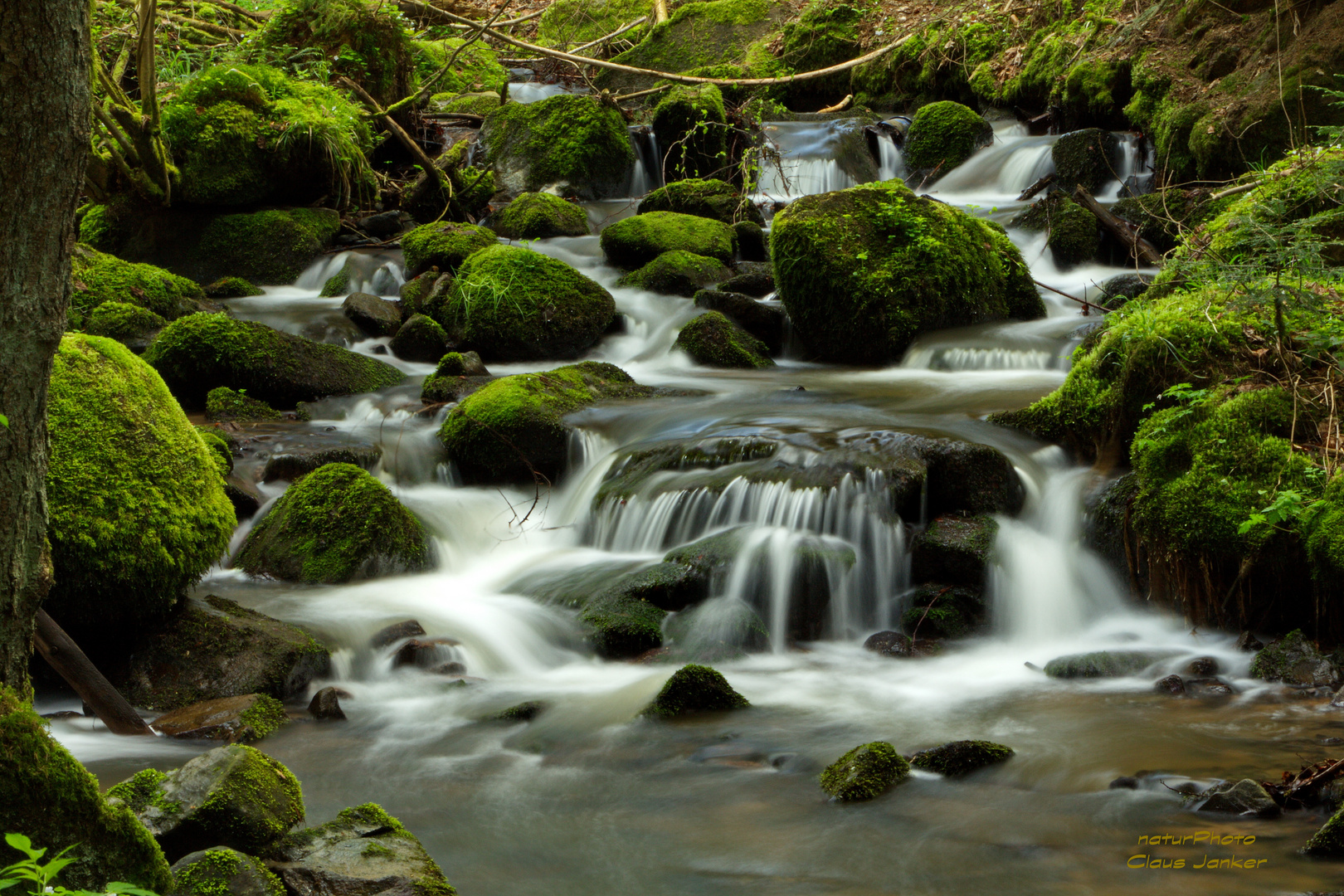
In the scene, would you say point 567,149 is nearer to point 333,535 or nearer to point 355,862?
point 333,535

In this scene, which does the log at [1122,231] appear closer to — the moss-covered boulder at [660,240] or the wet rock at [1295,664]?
the moss-covered boulder at [660,240]

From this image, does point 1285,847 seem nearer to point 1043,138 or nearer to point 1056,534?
point 1056,534

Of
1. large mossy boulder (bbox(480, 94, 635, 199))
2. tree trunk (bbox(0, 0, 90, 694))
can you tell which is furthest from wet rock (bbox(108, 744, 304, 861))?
large mossy boulder (bbox(480, 94, 635, 199))

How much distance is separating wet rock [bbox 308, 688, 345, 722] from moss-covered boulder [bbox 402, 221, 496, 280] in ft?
23.2

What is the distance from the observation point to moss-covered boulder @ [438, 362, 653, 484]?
7.54 metres

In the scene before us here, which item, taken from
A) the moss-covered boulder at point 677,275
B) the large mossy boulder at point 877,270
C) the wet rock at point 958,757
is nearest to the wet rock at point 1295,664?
the wet rock at point 958,757

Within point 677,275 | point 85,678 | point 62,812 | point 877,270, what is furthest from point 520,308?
point 62,812

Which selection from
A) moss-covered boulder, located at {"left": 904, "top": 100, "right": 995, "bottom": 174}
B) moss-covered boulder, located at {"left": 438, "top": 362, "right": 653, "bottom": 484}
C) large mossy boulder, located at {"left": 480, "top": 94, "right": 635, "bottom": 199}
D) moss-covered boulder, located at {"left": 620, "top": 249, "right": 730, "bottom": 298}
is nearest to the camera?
moss-covered boulder, located at {"left": 438, "top": 362, "right": 653, "bottom": 484}

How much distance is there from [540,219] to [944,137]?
18.6ft

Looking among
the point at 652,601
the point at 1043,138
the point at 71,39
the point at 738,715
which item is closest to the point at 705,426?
the point at 652,601

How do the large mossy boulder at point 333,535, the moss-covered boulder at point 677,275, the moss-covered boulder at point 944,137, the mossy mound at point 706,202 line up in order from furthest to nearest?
the moss-covered boulder at point 944,137, the mossy mound at point 706,202, the moss-covered boulder at point 677,275, the large mossy boulder at point 333,535

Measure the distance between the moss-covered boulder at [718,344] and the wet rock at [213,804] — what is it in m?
7.48

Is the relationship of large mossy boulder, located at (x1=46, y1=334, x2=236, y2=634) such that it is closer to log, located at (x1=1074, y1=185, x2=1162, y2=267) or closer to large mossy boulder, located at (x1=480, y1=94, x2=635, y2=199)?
log, located at (x1=1074, y1=185, x2=1162, y2=267)

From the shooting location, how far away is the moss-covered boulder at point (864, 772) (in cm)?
362
